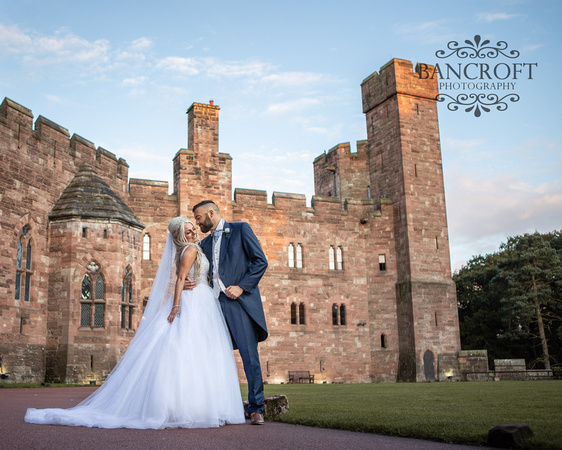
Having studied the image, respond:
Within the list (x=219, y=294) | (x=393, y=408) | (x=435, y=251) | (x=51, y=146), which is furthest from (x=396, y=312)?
(x=219, y=294)

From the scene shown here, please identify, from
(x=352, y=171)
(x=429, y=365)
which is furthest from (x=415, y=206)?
(x=429, y=365)

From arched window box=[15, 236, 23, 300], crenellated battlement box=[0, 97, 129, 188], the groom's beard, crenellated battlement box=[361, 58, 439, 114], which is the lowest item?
the groom's beard

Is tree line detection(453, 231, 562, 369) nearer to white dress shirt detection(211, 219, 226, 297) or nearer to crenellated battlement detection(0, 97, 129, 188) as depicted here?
crenellated battlement detection(0, 97, 129, 188)

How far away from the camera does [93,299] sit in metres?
19.6

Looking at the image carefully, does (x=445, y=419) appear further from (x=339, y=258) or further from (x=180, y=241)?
(x=339, y=258)

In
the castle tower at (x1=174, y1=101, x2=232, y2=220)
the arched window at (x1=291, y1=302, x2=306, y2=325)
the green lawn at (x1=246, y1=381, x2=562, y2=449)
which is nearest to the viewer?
the green lawn at (x1=246, y1=381, x2=562, y2=449)

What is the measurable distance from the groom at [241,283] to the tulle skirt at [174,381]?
0.13 meters

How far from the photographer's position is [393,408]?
7.57 m

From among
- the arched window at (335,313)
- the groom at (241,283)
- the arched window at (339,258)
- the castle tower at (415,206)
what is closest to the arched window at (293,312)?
the arched window at (335,313)

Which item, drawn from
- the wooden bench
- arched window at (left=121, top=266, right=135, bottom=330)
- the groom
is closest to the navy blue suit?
the groom

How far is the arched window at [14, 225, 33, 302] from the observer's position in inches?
733

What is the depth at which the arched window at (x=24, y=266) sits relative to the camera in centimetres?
1862

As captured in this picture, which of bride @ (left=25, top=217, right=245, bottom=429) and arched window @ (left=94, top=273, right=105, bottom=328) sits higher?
arched window @ (left=94, top=273, right=105, bottom=328)

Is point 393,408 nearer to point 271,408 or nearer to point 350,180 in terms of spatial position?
point 271,408
